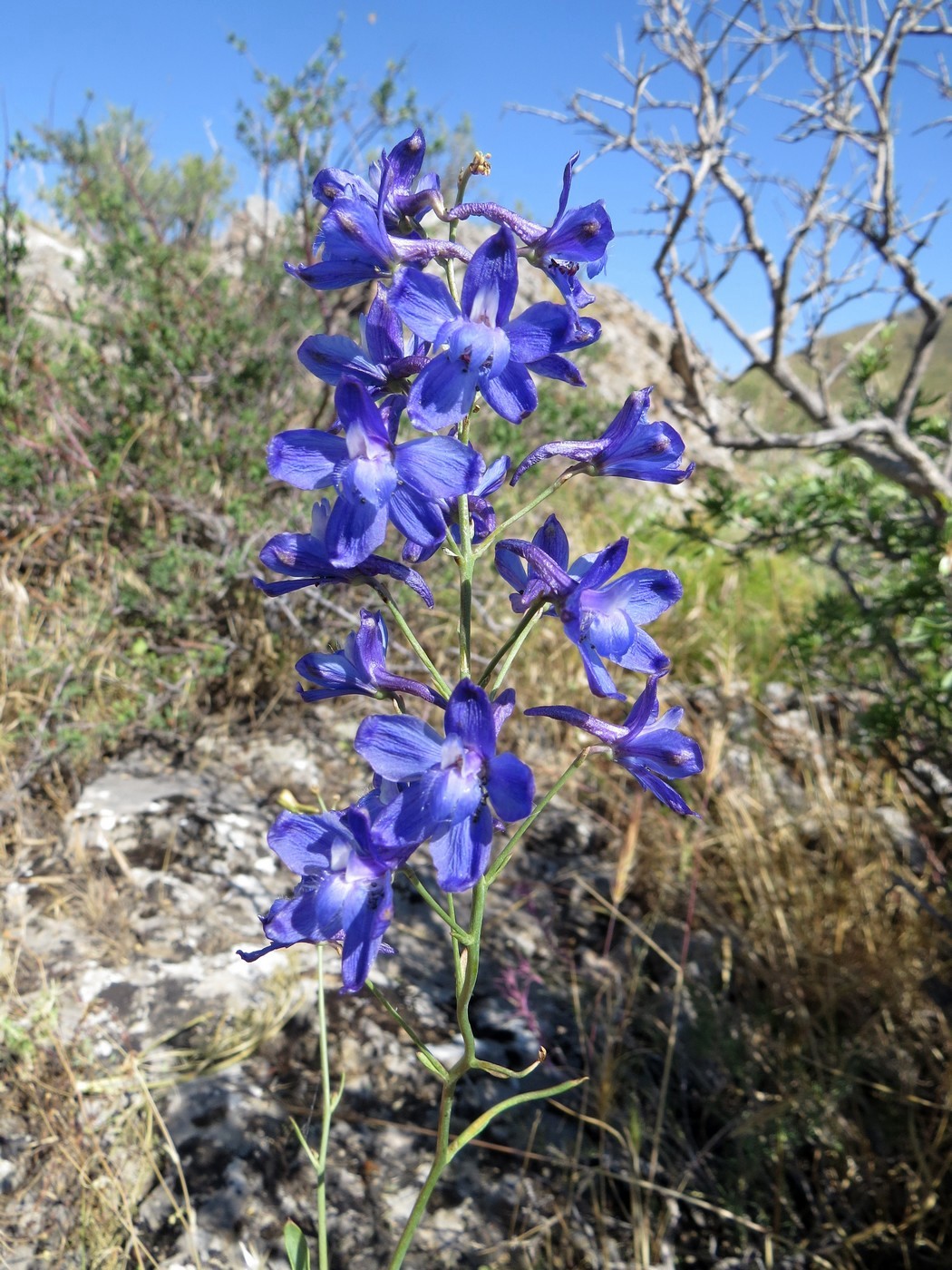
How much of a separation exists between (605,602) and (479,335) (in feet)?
1.23

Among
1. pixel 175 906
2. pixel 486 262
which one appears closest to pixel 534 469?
pixel 175 906

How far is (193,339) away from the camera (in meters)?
3.89

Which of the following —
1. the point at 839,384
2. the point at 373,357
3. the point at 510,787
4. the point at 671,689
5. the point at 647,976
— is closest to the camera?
the point at 510,787

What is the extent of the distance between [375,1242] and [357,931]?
1.31m

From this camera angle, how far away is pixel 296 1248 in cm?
126

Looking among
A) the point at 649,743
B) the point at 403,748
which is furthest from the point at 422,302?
the point at 649,743

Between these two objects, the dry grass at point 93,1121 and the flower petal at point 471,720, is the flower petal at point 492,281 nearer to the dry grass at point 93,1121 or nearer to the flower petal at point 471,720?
the flower petal at point 471,720

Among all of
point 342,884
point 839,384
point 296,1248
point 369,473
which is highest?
point 839,384

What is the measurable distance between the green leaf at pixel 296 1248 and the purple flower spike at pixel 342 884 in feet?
1.69

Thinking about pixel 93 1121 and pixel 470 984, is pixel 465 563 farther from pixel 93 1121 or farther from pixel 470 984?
pixel 93 1121

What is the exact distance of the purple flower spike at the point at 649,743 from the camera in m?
1.14

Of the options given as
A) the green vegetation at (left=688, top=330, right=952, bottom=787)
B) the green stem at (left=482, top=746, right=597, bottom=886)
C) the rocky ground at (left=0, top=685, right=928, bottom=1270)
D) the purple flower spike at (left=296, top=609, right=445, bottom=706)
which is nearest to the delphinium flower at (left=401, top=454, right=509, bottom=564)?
the purple flower spike at (left=296, top=609, right=445, bottom=706)

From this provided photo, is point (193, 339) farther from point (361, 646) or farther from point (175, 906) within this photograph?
point (361, 646)

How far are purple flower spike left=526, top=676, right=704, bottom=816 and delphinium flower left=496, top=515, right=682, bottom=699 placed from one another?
0.05 metres
